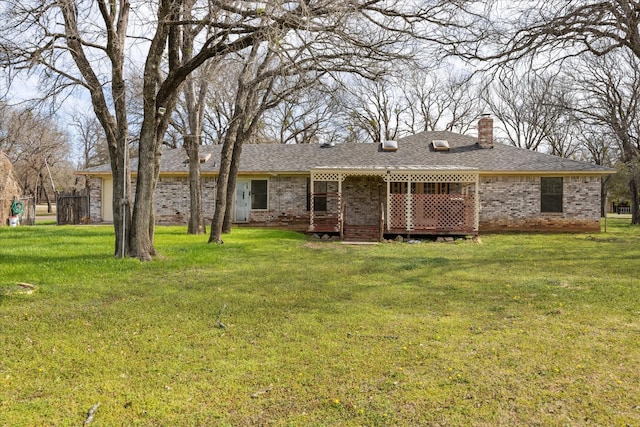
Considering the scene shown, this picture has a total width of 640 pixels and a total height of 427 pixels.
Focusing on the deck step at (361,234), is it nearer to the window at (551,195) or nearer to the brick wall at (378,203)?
the brick wall at (378,203)

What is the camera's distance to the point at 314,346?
12.8 ft

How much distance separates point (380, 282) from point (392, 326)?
250 cm

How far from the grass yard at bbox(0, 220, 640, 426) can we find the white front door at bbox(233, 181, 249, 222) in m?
10.6

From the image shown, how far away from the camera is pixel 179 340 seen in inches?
160

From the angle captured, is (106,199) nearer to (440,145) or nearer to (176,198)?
(176,198)

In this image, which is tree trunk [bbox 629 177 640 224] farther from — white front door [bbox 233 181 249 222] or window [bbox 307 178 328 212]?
white front door [bbox 233 181 249 222]

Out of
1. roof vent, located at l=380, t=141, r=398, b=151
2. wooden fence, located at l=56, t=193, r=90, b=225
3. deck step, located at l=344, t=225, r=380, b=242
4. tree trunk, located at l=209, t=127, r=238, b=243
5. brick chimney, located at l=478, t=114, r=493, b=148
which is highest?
brick chimney, located at l=478, t=114, r=493, b=148

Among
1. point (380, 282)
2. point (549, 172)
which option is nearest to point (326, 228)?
point (380, 282)

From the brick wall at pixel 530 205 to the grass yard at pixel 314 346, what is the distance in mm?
9796

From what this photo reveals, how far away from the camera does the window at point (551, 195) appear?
1742 cm

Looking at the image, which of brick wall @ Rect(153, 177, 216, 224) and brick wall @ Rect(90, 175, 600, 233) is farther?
brick wall @ Rect(153, 177, 216, 224)

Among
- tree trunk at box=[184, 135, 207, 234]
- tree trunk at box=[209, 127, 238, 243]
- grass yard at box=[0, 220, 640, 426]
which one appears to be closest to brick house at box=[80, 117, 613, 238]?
tree trunk at box=[209, 127, 238, 243]

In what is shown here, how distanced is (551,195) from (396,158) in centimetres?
645

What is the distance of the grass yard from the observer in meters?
2.76
